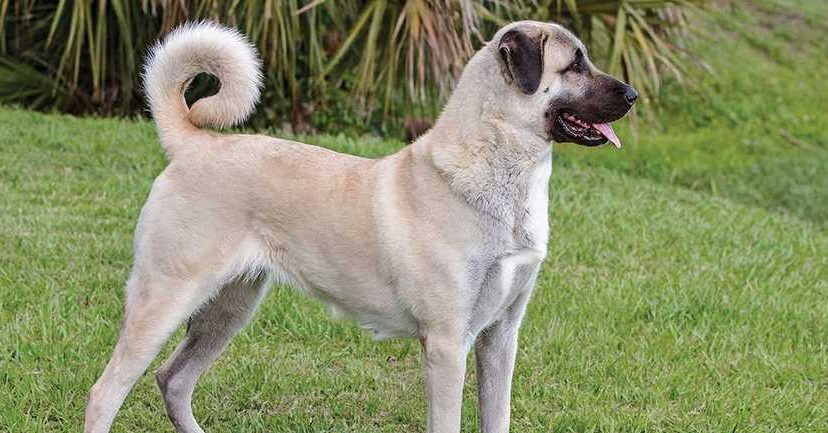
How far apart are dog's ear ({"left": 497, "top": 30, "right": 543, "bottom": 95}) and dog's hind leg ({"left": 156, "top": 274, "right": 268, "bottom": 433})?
4.18ft

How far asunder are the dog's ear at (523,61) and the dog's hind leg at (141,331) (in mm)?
1255

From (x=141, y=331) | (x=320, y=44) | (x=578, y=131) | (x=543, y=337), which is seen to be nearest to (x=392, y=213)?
(x=578, y=131)

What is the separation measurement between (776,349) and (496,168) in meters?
2.43

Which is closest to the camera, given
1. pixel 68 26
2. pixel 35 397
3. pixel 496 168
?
pixel 496 168

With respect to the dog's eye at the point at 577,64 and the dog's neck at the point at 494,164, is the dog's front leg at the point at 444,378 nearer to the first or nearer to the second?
the dog's neck at the point at 494,164

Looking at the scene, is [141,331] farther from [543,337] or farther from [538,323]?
[538,323]

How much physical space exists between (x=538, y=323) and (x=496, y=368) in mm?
1647

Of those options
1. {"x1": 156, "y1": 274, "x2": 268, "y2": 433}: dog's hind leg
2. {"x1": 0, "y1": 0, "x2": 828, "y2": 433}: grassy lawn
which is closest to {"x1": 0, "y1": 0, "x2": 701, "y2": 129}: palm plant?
{"x1": 0, "y1": 0, "x2": 828, "y2": 433}: grassy lawn

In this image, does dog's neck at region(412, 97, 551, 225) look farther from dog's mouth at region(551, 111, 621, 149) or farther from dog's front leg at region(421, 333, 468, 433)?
dog's front leg at region(421, 333, 468, 433)

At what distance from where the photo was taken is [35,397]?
4754 mm

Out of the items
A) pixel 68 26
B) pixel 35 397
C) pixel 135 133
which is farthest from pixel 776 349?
pixel 68 26

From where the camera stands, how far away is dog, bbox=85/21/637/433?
3982 mm

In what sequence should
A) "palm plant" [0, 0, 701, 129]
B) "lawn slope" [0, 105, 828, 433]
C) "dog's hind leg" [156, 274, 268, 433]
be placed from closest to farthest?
"dog's hind leg" [156, 274, 268, 433] < "lawn slope" [0, 105, 828, 433] < "palm plant" [0, 0, 701, 129]

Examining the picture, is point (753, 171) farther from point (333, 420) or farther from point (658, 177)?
point (333, 420)
